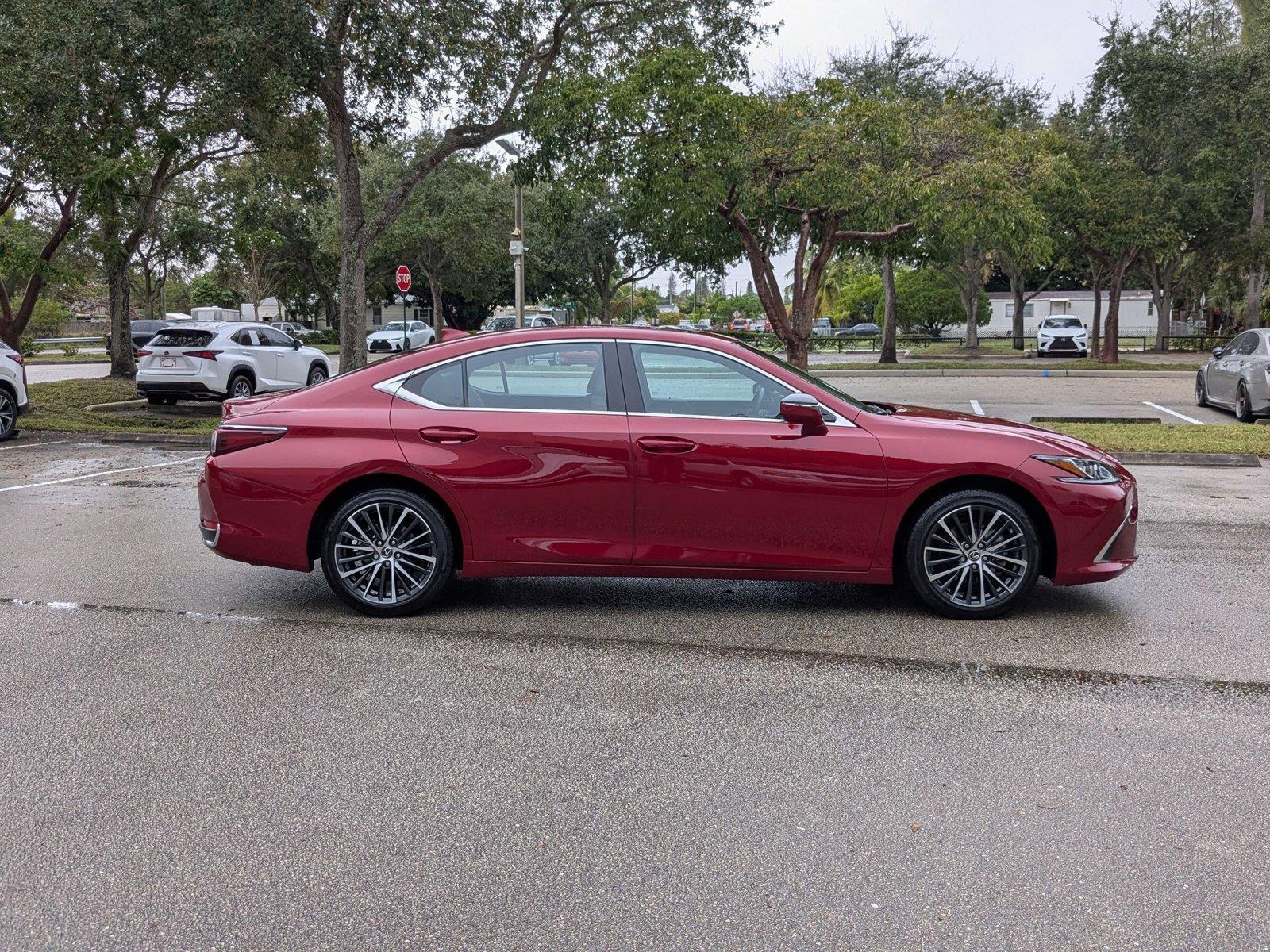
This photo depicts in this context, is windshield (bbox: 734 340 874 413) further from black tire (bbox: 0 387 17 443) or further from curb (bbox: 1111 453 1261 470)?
black tire (bbox: 0 387 17 443)

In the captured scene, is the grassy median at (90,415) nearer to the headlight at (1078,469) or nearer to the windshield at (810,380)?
the windshield at (810,380)

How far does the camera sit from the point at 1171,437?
44.7 ft

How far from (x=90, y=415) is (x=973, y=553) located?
56.3 feet

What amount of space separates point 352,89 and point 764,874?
59.9ft

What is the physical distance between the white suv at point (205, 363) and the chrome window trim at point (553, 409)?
12785mm

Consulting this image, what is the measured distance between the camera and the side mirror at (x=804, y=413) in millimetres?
5832

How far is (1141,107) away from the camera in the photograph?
30.8 metres

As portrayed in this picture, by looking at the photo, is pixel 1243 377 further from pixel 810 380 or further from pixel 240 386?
pixel 240 386

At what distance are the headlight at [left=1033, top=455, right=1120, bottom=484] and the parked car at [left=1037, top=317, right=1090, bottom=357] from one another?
38885 mm

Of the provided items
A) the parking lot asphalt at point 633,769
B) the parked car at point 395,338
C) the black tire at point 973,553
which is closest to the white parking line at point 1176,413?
the parking lot asphalt at point 633,769

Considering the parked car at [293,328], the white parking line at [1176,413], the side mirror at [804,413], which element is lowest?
the white parking line at [1176,413]

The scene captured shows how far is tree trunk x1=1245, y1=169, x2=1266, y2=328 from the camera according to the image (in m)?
31.2

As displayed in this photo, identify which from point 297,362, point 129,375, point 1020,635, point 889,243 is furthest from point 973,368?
point 1020,635

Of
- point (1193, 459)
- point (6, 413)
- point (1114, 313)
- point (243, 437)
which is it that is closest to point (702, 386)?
point (243, 437)
